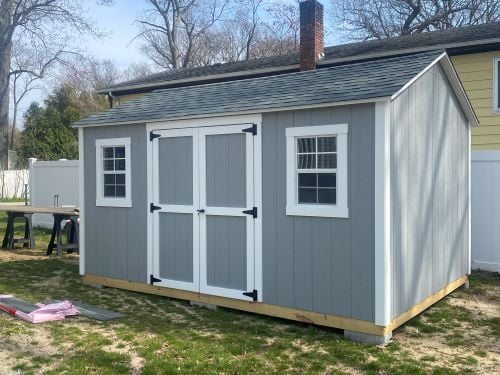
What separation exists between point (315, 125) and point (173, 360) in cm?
282

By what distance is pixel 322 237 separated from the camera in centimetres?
602

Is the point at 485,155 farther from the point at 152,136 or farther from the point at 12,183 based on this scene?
the point at 12,183

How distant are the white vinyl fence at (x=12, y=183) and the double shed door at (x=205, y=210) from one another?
19.7m

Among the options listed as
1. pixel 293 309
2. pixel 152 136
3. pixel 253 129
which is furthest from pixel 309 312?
pixel 152 136

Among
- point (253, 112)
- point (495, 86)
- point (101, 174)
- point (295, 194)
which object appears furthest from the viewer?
point (495, 86)

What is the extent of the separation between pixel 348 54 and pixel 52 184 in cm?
858

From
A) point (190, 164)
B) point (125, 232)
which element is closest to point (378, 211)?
point (190, 164)

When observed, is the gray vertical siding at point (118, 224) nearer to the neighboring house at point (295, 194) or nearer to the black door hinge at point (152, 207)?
the neighboring house at point (295, 194)

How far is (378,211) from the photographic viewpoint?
5562 millimetres

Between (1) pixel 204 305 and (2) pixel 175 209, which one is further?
(2) pixel 175 209

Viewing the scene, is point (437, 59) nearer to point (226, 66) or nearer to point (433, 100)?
point (433, 100)

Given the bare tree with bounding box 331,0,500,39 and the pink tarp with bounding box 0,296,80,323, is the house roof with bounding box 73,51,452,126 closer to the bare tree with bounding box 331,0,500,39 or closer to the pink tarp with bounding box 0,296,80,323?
the pink tarp with bounding box 0,296,80,323

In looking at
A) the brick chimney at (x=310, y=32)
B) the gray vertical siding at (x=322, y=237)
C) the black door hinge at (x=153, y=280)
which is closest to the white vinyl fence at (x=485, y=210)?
the brick chimney at (x=310, y=32)

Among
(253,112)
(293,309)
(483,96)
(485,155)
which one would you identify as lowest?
(293,309)
